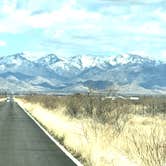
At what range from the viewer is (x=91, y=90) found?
25922mm

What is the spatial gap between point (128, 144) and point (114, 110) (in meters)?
8.58

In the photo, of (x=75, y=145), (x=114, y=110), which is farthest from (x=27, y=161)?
(x=114, y=110)

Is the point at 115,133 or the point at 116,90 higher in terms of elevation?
the point at 116,90

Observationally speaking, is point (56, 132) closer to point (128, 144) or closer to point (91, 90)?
point (91, 90)

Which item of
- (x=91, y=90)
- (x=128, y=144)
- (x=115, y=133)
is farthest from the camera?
(x=91, y=90)

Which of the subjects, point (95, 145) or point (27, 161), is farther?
point (95, 145)

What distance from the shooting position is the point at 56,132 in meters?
24.1

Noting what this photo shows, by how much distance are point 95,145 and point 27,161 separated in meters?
2.58

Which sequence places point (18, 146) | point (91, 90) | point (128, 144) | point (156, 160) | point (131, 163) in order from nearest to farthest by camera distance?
point (156, 160)
point (131, 163)
point (128, 144)
point (18, 146)
point (91, 90)

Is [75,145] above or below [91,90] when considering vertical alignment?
below

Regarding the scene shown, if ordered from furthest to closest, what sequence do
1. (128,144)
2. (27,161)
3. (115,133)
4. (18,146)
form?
(115,133) → (18,146) → (128,144) → (27,161)

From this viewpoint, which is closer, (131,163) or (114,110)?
(131,163)

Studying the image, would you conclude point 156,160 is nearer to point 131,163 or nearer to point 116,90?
point 131,163

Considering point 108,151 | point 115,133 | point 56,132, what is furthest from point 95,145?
point 56,132
